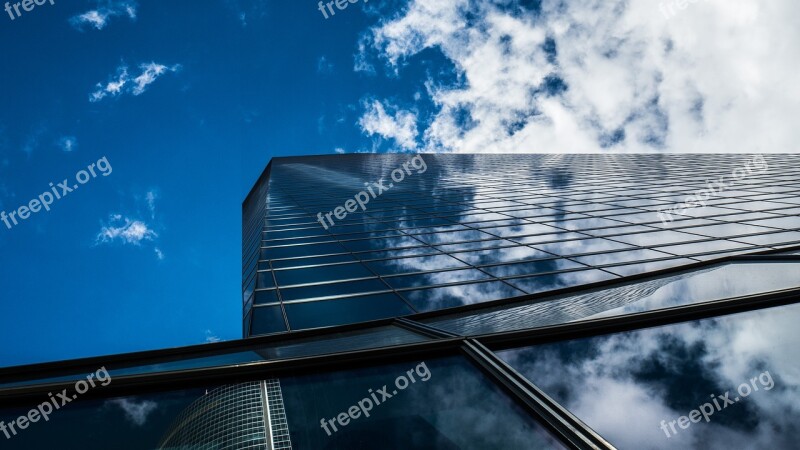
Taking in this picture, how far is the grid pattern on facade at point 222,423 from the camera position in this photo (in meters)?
4.14

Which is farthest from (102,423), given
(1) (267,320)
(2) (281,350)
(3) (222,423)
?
(1) (267,320)

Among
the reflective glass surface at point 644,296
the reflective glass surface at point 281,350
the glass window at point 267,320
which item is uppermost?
the glass window at point 267,320

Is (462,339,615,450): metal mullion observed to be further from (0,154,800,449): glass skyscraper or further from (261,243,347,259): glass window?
(261,243,347,259): glass window

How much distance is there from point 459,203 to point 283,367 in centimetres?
2354

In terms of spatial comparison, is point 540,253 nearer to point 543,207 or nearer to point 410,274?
point 410,274

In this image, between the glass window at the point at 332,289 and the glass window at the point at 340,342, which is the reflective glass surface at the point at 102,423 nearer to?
the glass window at the point at 340,342

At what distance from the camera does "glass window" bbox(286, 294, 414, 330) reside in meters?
11.8

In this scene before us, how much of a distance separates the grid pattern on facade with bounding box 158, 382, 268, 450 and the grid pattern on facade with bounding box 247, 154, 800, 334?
21.8 feet

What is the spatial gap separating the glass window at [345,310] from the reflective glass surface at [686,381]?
650 cm

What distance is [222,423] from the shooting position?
4.39 m

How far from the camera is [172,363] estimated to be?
605 centimetres

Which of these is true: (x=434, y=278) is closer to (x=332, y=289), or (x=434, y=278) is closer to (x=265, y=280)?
(x=332, y=289)

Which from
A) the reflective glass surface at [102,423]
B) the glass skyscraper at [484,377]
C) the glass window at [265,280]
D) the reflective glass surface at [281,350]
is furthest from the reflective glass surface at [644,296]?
the glass window at [265,280]

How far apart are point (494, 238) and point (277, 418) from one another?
15.7m
